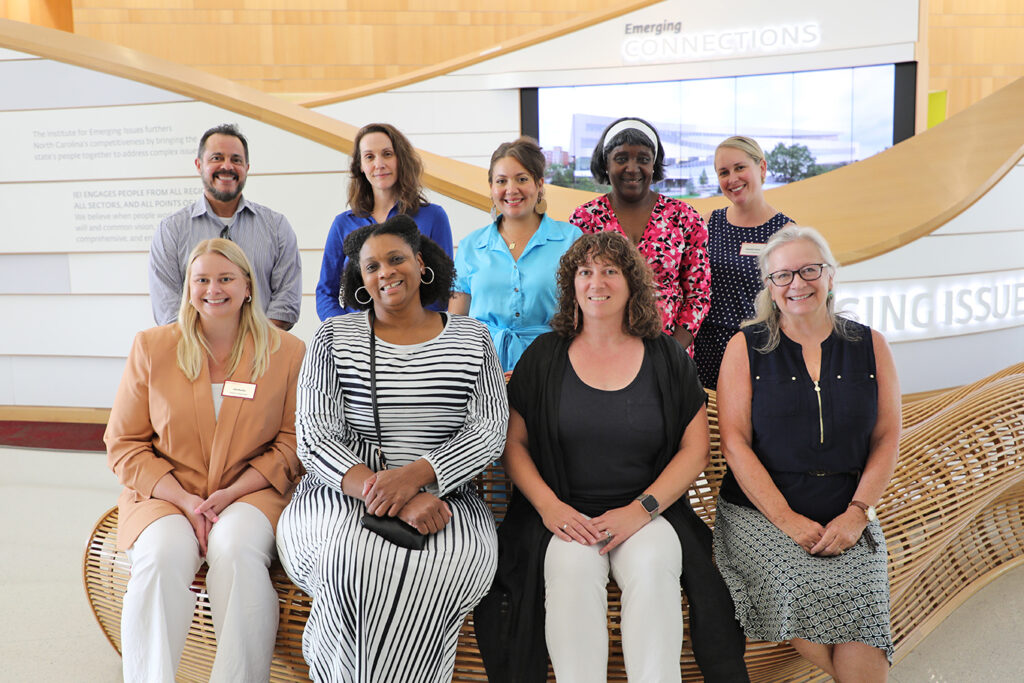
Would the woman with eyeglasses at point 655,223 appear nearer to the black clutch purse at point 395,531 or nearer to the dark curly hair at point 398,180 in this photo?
the dark curly hair at point 398,180

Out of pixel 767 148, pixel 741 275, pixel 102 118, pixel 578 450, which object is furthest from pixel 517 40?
pixel 578 450

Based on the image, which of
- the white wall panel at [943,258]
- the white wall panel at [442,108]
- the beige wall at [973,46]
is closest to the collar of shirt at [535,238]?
the white wall panel at [943,258]

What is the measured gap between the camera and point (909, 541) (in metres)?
2.04

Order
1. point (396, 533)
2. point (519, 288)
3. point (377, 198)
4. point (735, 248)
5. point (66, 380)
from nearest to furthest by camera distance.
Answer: point (396, 533) → point (519, 288) → point (735, 248) → point (377, 198) → point (66, 380)

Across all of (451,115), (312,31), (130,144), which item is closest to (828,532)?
(130,144)

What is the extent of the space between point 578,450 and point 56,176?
12.5ft

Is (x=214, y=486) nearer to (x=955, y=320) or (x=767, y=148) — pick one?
(x=955, y=320)

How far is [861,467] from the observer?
198 cm

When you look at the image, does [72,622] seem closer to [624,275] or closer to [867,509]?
[624,275]

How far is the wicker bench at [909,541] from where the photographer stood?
6.36 feet

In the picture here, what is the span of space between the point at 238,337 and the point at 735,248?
170 cm

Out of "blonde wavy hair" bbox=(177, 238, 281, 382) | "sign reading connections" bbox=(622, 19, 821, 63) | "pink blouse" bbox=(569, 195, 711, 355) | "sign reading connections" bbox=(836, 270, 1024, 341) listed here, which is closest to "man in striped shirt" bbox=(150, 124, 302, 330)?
"blonde wavy hair" bbox=(177, 238, 281, 382)

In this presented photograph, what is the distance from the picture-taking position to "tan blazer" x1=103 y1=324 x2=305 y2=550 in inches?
81.8

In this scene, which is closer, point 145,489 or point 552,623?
point 552,623
